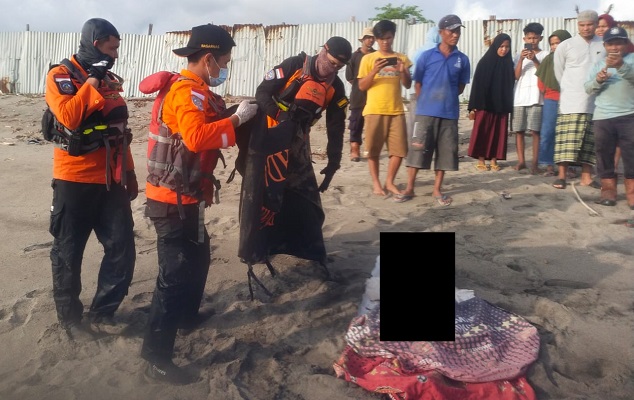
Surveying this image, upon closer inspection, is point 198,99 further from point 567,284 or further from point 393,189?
point 393,189

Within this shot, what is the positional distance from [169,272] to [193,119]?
86 centimetres

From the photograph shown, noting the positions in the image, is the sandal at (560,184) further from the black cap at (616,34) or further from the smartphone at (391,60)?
the smartphone at (391,60)

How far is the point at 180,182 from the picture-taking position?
297 cm

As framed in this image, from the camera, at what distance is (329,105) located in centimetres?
420

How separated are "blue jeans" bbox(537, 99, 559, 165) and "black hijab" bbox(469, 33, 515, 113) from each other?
1.43 ft

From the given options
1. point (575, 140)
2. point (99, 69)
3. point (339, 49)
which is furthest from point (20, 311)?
point (575, 140)

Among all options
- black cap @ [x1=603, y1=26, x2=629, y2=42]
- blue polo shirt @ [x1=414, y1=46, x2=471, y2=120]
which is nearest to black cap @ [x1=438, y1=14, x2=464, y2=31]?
blue polo shirt @ [x1=414, y1=46, x2=471, y2=120]

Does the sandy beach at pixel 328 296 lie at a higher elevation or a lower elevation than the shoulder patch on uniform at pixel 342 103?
lower

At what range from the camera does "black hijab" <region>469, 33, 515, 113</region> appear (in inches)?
286

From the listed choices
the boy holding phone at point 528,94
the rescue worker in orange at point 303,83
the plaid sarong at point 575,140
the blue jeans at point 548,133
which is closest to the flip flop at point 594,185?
the plaid sarong at point 575,140

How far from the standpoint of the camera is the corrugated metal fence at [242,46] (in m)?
13.2

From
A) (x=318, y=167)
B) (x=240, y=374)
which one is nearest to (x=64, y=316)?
(x=240, y=374)

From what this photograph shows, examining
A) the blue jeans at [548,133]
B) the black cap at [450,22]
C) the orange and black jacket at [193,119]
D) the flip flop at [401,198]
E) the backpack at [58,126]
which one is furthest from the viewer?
the blue jeans at [548,133]

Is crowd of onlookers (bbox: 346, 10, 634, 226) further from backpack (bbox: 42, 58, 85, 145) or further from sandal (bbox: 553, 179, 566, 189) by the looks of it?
backpack (bbox: 42, 58, 85, 145)
